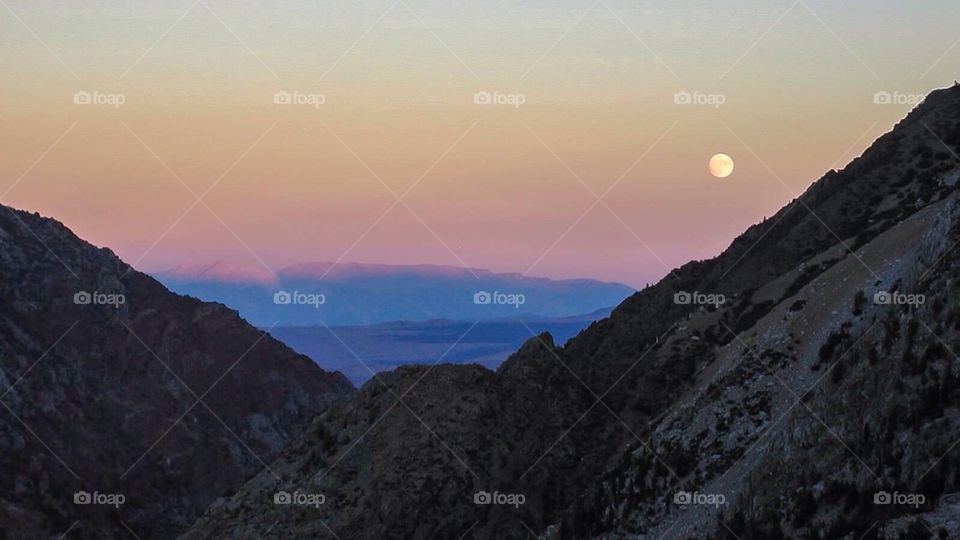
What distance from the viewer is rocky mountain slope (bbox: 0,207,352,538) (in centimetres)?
11011

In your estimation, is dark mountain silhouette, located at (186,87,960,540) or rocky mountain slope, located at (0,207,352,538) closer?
dark mountain silhouette, located at (186,87,960,540)

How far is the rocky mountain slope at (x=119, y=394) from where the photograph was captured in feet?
361

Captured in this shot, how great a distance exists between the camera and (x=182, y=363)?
139875 millimetres

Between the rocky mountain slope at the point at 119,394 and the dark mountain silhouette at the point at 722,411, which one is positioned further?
the rocky mountain slope at the point at 119,394

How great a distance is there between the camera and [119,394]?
12938 centimetres

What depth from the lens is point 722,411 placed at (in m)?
57.4

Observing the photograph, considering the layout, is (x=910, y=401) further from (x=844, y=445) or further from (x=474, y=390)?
(x=474, y=390)

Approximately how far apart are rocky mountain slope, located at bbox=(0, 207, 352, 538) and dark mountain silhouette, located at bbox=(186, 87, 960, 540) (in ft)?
118

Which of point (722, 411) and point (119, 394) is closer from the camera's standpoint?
point (722, 411)

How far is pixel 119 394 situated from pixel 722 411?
90039mm

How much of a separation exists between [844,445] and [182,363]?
108477 mm

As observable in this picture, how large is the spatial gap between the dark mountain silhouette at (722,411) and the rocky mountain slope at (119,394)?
35.9 meters

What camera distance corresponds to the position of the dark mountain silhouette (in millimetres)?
43062

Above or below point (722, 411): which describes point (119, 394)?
above
